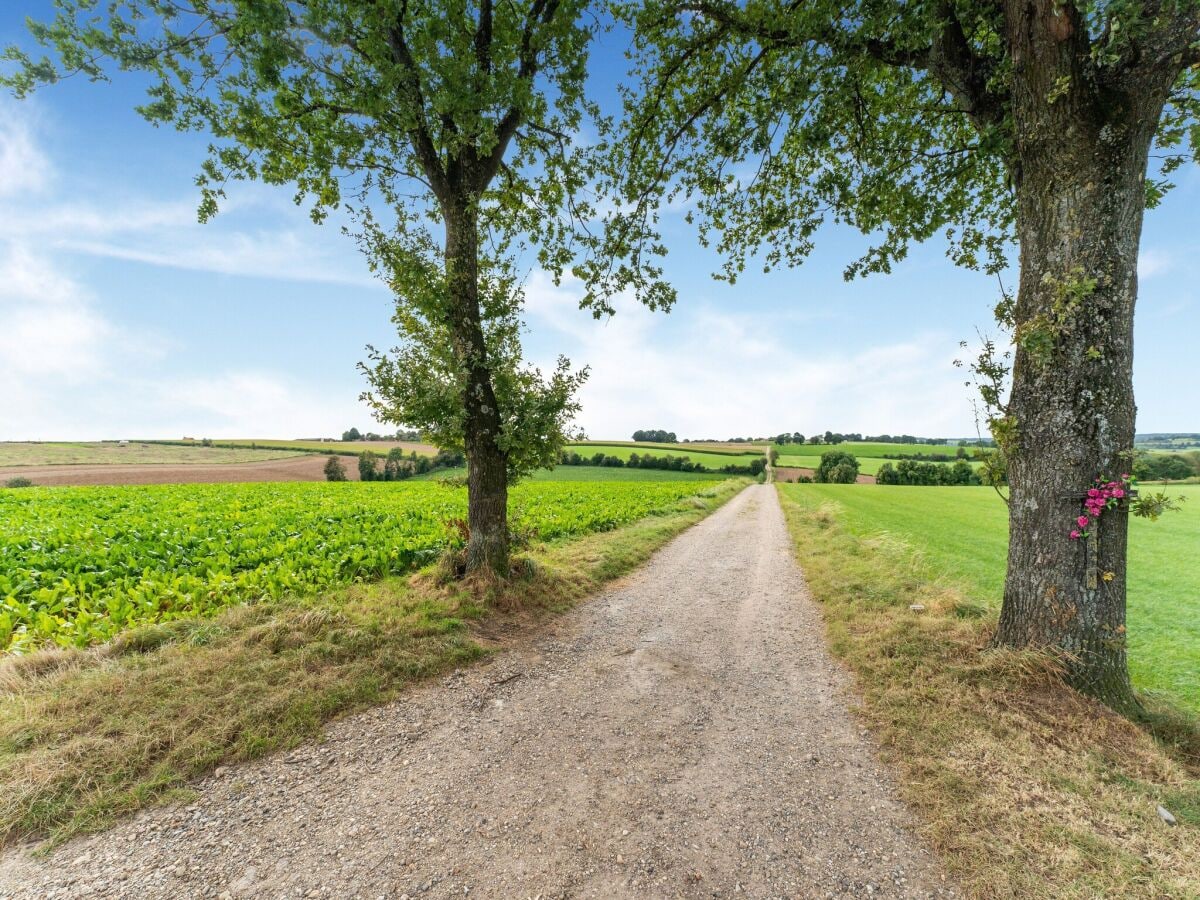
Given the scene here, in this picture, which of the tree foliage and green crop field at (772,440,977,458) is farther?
green crop field at (772,440,977,458)

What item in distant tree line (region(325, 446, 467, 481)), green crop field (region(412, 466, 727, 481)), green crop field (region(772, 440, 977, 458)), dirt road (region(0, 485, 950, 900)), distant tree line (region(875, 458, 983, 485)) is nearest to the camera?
dirt road (region(0, 485, 950, 900))

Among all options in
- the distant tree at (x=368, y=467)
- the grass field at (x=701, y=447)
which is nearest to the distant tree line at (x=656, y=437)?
the grass field at (x=701, y=447)

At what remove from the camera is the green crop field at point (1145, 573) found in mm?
5875

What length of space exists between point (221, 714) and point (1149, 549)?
23.8 metres

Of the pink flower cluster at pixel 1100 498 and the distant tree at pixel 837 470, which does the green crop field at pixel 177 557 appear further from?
the distant tree at pixel 837 470

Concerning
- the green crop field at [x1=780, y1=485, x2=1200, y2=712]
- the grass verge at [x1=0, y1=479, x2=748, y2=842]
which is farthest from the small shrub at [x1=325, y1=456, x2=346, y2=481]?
the green crop field at [x1=780, y1=485, x2=1200, y2=712]

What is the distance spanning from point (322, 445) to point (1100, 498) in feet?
286

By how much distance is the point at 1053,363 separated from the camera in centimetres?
475

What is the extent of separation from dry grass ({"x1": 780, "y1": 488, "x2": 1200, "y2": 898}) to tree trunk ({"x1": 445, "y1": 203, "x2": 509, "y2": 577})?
592 cm

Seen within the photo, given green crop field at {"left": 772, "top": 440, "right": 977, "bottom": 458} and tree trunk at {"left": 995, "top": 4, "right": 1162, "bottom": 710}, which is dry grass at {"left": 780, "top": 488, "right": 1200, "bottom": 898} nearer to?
tree trunk at {"left": 995, "top": 4, "right": 1162, "bottom": 710}

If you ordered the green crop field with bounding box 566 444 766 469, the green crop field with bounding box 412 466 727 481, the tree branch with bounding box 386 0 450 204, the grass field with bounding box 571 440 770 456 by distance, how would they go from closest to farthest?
1. the tree branch with bounding box 386 0 450 204
2. the green crop field with bounding box 412 466 727 481
3. the green crop field with bounding box 566 444 766 469
4. the grass field with bounding box 571 440 770 456

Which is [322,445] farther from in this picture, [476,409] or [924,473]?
[924,473]

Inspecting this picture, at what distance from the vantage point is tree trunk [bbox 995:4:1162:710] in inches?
179

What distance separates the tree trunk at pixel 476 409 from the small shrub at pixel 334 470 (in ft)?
152
